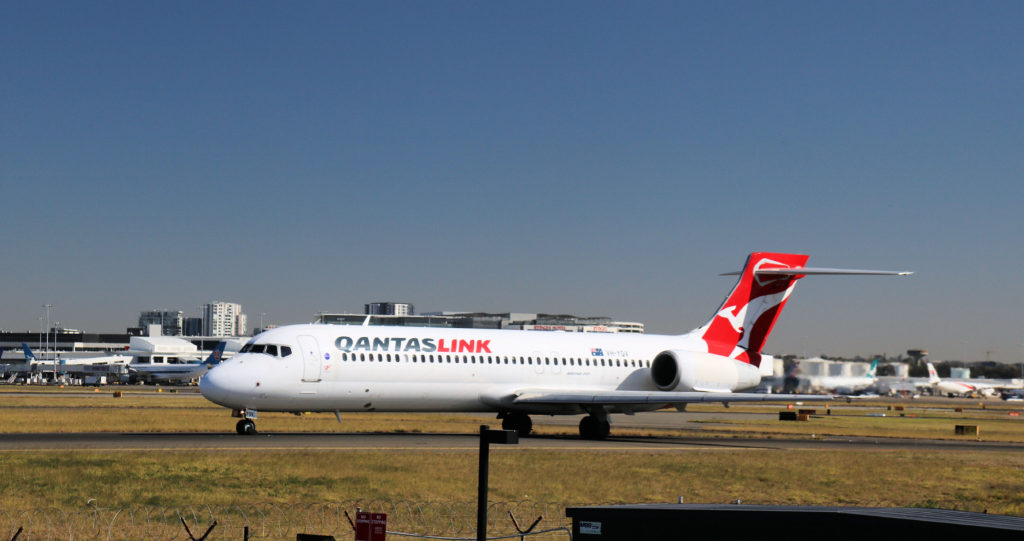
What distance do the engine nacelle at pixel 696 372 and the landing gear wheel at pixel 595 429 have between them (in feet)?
16.0

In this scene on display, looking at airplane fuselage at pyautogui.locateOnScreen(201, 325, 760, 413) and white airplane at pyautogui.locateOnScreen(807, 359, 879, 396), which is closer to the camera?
airplane fuselage at pyautogui.locateOnScreen(201, 325, 760, 413)

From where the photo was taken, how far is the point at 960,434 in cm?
6231

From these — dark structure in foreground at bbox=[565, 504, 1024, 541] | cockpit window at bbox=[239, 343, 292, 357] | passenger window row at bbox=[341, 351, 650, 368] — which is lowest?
dark structure in foreground at bbox=[565, 504, 1024, 541]

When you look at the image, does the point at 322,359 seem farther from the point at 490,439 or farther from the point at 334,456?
the point at 490,439

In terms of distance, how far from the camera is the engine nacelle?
165ft

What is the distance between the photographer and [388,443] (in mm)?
39938

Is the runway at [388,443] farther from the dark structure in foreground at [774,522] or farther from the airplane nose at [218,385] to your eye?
the dark structure in foreground at [774,522]

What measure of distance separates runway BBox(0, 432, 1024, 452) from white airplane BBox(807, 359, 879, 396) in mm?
73674

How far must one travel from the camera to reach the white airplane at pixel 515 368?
137ft

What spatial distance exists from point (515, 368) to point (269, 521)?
909 inches

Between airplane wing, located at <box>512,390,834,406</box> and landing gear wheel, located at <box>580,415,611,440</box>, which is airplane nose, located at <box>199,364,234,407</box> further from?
landing gear wheel, located at <box>580,415,611,440</box>

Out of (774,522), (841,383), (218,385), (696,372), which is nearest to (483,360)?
(696,372)

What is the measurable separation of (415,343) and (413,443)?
529 cm

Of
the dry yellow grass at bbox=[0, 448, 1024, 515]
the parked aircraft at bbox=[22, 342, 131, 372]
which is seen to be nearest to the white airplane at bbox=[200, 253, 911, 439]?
the dry yellow grass at bbox=[0, 448, 1024, 515]
